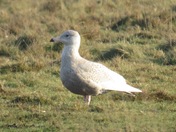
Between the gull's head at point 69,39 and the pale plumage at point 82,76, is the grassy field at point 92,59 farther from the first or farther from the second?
the gull's head at point 69,39

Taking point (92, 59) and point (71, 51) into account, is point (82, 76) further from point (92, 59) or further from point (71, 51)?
point (92, 59)

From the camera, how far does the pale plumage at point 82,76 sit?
8.00 m

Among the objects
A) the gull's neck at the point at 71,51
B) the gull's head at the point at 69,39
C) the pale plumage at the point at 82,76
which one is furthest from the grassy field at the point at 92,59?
the gull's head at the point at 69,39

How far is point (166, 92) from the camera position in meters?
9.08

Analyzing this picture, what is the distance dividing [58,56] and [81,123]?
15.7 feet

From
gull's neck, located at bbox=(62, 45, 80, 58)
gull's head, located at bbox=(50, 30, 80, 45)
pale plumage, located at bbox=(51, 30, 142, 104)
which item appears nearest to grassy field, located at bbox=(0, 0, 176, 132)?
pale plumage, located at bbox=(51, 30, 142, 104)

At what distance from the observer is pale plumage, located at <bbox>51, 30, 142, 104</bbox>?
8.00m

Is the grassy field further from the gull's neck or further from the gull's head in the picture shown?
the gull's head

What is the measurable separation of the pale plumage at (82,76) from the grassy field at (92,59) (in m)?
0.22

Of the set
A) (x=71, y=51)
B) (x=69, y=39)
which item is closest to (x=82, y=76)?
(x=71, y=51)

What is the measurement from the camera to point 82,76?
26.3ft

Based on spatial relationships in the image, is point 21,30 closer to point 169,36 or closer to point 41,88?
point 169,36

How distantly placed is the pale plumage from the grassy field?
22 centimetres

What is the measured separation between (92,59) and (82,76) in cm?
399
